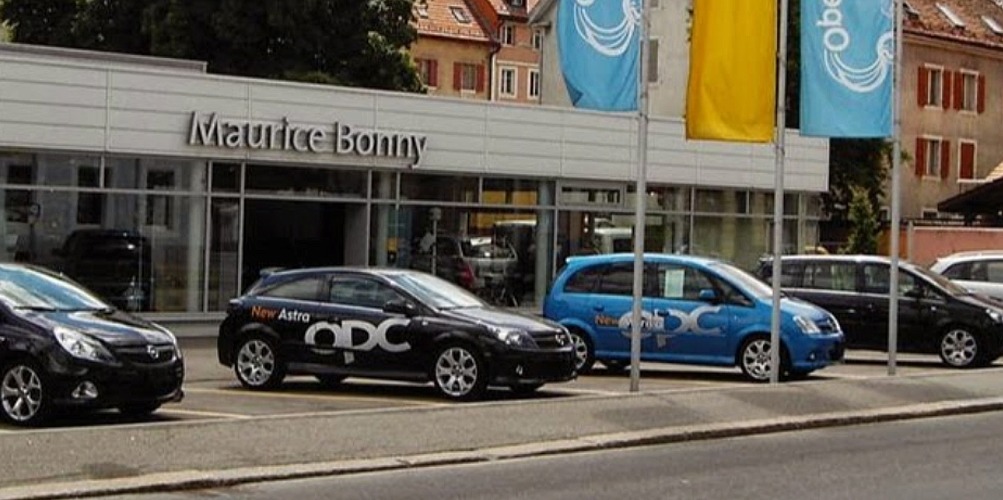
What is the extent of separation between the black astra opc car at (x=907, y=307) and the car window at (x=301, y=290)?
9771mm

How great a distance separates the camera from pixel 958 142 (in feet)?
221

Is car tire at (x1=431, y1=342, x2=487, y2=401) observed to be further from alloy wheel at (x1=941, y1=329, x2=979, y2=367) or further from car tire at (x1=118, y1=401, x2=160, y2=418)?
alloy wheel at (x1=941, y1=329, x2=979, y2=367)

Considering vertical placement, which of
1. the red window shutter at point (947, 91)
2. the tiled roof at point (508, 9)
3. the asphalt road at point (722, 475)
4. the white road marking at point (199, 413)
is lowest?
the asphalt road at point (722, 475)

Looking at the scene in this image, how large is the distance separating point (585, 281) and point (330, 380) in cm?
433

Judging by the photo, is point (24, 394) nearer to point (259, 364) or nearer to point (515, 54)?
point (259, 364)

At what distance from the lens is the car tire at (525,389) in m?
18.6

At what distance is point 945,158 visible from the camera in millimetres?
66875

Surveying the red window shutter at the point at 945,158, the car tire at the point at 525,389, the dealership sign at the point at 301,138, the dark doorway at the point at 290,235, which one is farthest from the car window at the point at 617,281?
the red window shutter at the point at 945,158

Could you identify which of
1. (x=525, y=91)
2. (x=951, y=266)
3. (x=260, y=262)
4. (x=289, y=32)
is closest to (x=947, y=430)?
(x=951, y=266)

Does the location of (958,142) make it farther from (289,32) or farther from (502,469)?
(502,469)

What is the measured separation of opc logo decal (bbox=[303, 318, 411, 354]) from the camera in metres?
18.9

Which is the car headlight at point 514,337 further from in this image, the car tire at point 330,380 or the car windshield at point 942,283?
the car windshield at point 942,283

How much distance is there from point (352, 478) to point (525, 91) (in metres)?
83.2

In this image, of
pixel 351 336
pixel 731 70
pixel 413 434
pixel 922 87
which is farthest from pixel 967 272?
pixel 922 87
